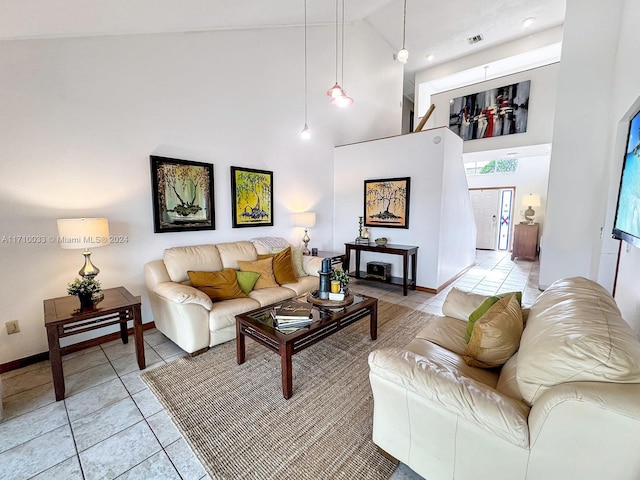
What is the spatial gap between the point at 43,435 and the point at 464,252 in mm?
5825

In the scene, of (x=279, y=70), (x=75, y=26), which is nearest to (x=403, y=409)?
(x=75, y=26)

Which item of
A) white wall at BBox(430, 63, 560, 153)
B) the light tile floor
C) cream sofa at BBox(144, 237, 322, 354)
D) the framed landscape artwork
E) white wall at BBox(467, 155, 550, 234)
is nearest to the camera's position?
the light tile floor

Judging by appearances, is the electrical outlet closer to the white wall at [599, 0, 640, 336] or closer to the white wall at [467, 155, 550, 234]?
the white wall at [599, 0, 640, 336]

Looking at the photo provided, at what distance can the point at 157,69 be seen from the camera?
9.48ft

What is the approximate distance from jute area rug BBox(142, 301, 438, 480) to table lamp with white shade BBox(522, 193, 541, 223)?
6.42 metres

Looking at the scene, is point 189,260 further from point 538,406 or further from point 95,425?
→ point 538,406

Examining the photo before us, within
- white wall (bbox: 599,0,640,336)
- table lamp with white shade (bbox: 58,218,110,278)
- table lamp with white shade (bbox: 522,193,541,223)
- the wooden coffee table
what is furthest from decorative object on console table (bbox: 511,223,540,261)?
table lamp with white shade (bbox: 58,218,110,278)

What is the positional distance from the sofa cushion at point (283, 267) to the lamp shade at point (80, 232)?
162cm

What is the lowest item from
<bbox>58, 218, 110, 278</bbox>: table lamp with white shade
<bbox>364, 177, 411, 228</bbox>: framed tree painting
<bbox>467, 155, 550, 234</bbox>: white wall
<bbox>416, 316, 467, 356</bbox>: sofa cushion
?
<bbox>416, 316, 467, 356</bbox>: sofa cushion

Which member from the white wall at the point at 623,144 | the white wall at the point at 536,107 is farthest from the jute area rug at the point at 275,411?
the white wall at the point at 536,107

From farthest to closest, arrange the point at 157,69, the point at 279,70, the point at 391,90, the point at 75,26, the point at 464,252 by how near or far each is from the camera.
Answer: the point at 391,90 → the point at 464,252 → the point at 279,70 → the point at 157,69 → the point at 75,26

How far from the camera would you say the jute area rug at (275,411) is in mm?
1450

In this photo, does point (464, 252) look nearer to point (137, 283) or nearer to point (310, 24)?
point (310, 24)

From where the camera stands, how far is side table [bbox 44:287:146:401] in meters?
1.90
